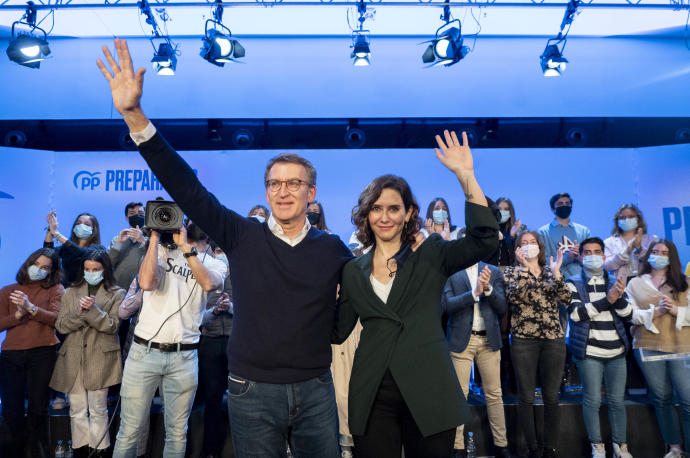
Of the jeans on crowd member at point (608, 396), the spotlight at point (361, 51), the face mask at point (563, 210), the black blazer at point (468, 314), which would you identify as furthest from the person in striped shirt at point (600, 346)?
the spotlight at point (361, 51)

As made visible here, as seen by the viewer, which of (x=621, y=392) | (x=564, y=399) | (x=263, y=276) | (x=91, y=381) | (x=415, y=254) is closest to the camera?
(x=263, y=276)

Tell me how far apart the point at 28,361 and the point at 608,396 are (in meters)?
4.40

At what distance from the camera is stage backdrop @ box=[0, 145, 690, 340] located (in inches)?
236

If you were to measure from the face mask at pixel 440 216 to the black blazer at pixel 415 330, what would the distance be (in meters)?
2.86

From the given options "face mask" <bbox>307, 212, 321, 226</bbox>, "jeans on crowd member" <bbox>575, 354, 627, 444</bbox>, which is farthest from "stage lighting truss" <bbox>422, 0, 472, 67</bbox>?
"jeans on crowd member" <bbox>575, 354, 627, 444</bbox>

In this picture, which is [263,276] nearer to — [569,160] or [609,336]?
[609,336]

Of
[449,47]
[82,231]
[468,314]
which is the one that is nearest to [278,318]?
[468,314]

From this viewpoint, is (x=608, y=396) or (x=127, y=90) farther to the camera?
(x=608, y=396)

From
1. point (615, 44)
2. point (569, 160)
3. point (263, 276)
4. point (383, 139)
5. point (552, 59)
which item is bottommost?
point (263, 276)

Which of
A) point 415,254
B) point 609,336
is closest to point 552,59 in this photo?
point 609,336

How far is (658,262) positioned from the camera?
3.79m

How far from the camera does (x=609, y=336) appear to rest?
12.2 ft

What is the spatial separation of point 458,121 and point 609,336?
3.98 meters

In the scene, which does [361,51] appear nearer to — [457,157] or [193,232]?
[193,232]
